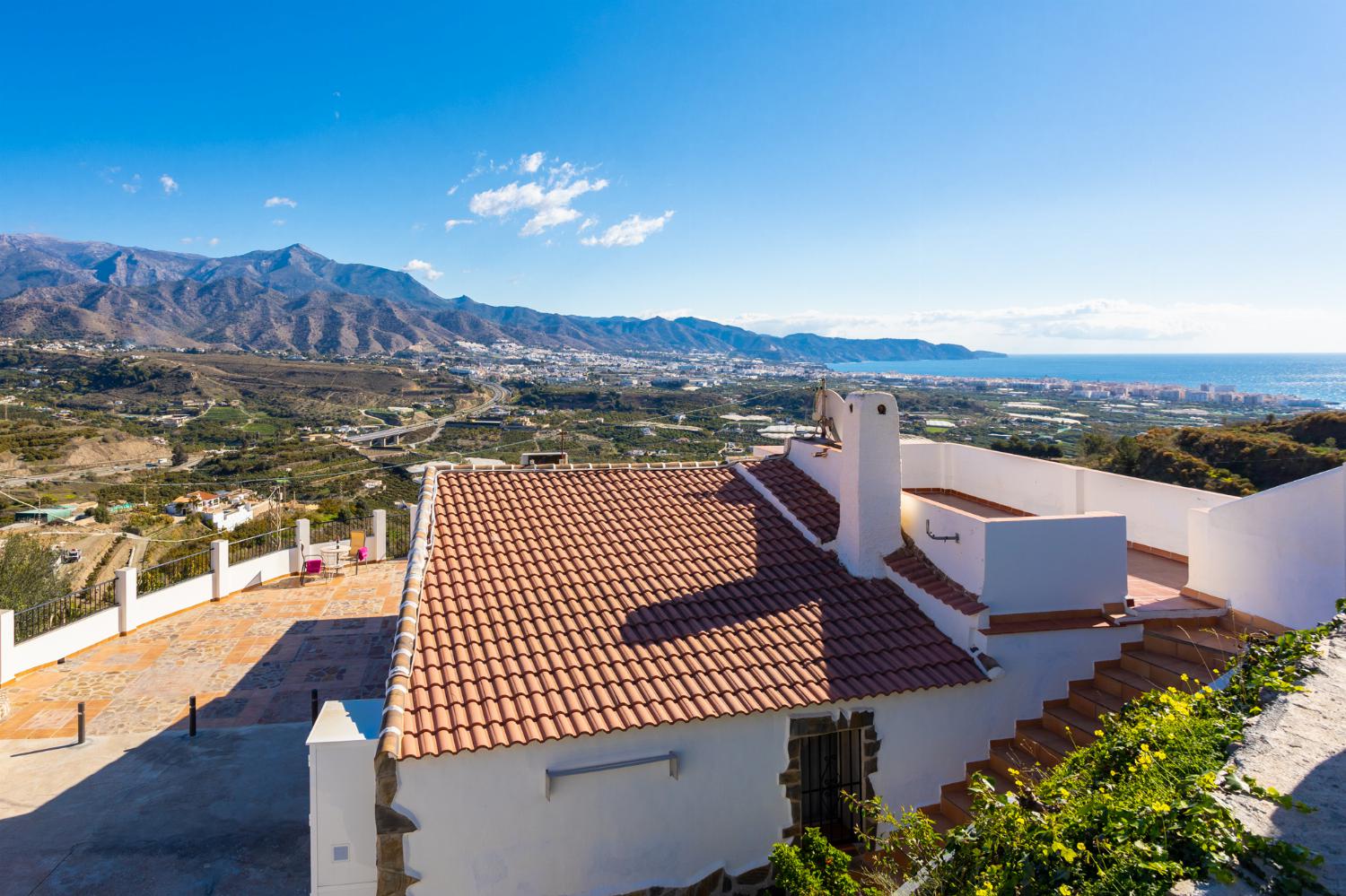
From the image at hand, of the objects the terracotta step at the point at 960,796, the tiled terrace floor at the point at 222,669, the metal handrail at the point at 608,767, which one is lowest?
the tiled terrace floor at the point at 222,669

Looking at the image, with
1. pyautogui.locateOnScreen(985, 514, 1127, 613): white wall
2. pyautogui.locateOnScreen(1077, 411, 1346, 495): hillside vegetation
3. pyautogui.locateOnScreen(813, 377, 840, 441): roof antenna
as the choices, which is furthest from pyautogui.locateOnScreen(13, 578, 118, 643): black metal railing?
pyautogui.locateOnScreen(1077, 411, 1346, 495): hillside vegetation

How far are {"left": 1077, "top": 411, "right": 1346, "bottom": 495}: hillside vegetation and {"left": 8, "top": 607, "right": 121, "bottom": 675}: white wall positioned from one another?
72.0 feet

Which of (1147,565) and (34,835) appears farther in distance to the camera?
(1147,565)

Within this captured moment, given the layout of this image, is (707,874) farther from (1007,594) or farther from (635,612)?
(1007,594)

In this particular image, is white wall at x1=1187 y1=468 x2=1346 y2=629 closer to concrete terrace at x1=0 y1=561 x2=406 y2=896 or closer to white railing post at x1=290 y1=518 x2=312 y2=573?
concrete terrace at x1=0 y1=561 x2=406 y2=896

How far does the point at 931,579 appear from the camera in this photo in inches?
308

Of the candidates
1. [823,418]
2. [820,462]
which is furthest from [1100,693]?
[823,418]

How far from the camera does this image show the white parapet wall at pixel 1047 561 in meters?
7.11

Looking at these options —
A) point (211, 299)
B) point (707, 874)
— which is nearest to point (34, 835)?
point (707, 874)

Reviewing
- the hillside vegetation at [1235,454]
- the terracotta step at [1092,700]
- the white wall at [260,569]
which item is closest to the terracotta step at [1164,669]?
the terracotta step at [1092,700]

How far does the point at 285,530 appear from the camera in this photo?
19.1 m

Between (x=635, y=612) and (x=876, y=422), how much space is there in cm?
372

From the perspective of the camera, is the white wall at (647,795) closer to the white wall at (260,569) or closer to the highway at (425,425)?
the white wall at (260,569)

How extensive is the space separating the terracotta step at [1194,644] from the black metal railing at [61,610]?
17.4 meters
